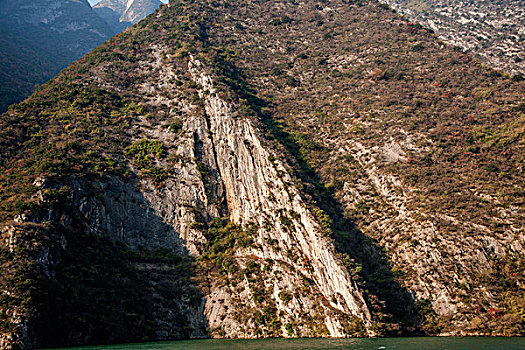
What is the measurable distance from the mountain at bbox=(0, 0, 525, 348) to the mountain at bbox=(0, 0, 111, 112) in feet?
115

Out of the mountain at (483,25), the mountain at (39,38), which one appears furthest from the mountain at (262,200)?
the mountain at (483,25)

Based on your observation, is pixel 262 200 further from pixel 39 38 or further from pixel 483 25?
pixel 39 38

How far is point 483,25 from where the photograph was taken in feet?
405

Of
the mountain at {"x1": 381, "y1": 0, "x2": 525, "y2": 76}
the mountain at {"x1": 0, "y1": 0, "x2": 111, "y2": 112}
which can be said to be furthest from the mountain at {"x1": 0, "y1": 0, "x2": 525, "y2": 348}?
the mountain at {"x1": 381, "y1": 0, "x2": 525, "y2": 76}

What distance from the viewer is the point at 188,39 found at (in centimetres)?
9081

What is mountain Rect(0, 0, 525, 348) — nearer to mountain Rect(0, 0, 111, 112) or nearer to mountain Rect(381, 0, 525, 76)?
mountain Rect(0, 0, 111, 112)

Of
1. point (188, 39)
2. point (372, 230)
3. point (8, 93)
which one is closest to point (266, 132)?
point (372, 230)

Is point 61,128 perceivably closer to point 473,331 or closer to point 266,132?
point 266,132

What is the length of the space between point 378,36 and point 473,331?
7423 cm

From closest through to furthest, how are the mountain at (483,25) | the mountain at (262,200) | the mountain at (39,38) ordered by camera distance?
the mountain at (262,200) → the mountain at (483,25) → the mountain at (39,38)

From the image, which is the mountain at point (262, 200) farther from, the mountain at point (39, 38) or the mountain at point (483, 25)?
the mountain at point (483, 25)

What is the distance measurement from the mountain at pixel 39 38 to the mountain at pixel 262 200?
3517cm

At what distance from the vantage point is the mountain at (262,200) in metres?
41.5

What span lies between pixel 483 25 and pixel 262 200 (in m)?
116
